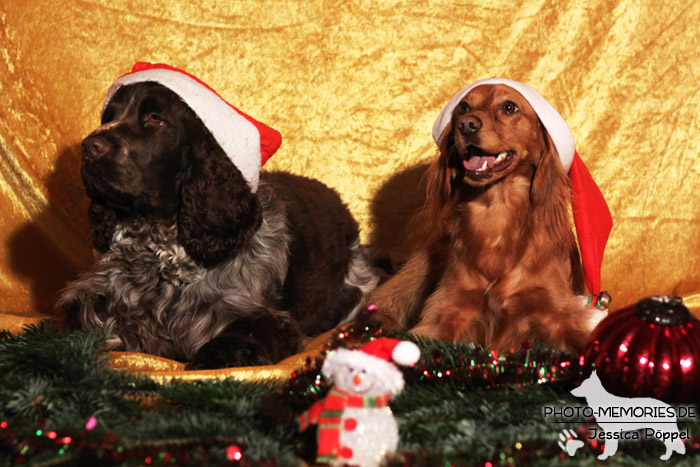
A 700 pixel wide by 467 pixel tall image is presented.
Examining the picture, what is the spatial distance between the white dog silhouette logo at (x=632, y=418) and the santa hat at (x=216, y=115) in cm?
153

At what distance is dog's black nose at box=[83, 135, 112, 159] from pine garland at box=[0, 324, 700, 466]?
2.04ft

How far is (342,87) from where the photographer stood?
394 centimetres

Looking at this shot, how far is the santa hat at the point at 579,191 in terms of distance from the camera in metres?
2.86

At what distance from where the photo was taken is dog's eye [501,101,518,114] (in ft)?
9.34

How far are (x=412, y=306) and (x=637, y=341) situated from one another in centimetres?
133

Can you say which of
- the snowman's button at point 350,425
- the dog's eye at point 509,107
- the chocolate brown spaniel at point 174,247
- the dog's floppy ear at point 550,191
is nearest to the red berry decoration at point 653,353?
the snowman's button at point 350,425

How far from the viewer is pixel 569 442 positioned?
1.89 metres

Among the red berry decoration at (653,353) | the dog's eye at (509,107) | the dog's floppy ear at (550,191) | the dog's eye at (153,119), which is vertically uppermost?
the dog's eye at (509,107)

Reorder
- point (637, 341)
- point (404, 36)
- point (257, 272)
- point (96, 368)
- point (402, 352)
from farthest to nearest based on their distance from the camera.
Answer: point (404, 36)
point (257, 272)
point (96, 368)
point (637, 341)
point (402, 352)

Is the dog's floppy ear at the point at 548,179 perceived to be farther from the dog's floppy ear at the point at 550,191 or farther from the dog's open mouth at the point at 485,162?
the dog's open mouth at the point at 485,162

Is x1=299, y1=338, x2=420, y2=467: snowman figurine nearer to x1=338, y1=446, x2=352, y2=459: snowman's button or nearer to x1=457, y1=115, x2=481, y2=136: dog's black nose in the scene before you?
x1=338, y1=446, x2=352, y2=459: snowman's button

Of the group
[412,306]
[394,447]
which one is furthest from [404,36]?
[394,447]

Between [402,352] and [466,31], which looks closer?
Result: [402,352]

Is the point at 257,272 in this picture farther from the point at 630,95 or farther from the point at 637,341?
the point at 630,95
